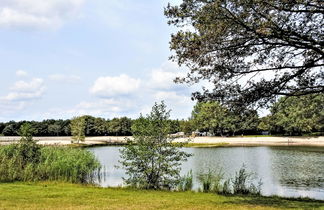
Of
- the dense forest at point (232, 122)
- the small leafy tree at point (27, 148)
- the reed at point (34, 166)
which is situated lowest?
the reed at point (34, 166)

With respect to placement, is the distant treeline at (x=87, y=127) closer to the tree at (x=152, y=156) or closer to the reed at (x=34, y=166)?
the reed at (x=34, y=166)

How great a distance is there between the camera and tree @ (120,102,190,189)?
16.7 meters

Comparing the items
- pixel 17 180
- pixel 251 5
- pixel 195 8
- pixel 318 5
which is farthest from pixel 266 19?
pixel 17 180

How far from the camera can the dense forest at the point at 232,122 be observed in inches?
465

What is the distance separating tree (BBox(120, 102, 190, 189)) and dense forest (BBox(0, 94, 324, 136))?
1025mm

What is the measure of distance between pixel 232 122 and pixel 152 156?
5.90 metres

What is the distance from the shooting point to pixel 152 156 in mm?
16812

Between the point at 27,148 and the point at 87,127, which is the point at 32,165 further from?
the point at 87,127

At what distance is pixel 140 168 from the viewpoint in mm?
16812

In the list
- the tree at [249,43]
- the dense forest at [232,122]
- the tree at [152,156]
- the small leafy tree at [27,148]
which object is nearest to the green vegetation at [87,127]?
the dense forest at [232,122]

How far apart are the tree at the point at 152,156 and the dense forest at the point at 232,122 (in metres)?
1.02

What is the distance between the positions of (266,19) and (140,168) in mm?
10091

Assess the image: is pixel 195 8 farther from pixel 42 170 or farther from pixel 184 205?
pixel 42 170

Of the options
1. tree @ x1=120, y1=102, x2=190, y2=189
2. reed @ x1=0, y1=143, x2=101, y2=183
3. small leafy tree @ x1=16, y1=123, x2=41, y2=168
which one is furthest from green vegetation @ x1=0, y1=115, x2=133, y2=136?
tree @ x1=120, y1=102, x2=190, y2=189
